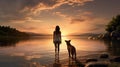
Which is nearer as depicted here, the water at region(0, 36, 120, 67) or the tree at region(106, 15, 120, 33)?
the water at region(0, 36, 120, 67)

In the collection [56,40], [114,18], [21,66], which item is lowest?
[21,66]

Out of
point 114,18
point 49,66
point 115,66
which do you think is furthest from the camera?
point 114,18

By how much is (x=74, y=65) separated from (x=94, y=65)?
326 centimetres

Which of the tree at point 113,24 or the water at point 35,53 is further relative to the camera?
the tree at point 113,24

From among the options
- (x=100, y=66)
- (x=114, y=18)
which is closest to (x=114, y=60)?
(x=100, y=66)

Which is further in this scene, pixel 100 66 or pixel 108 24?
pixel 108 24

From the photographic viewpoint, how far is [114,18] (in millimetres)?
104500

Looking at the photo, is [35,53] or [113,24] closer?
[35,53]

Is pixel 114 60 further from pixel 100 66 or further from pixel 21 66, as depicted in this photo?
pixel 21 66

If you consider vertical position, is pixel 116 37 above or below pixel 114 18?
below

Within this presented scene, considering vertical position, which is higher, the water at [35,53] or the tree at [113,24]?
the tree at [113,24]

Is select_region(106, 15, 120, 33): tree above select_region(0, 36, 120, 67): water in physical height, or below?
above

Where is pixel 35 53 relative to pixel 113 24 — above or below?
below

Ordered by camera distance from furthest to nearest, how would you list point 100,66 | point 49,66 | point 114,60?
point 114,60, point 49,66, point 100,66
